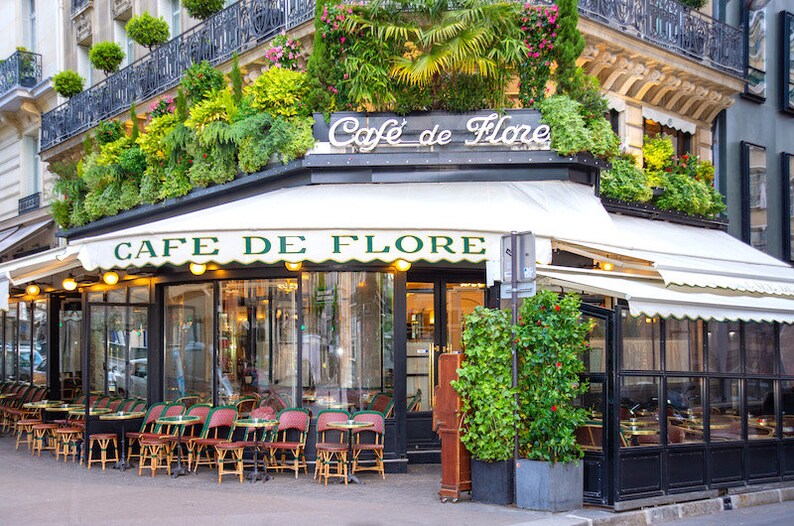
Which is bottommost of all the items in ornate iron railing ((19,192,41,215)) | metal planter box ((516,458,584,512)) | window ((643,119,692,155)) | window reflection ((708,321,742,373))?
metal planter box ((516,458,584,512))

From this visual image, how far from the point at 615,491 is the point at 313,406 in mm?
4857

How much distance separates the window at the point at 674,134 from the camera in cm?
1711

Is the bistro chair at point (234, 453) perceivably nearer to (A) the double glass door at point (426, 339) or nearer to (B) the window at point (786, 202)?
(A) the double glass door at point (426, 339)

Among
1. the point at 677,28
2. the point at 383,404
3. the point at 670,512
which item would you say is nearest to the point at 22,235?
the point at 383,404

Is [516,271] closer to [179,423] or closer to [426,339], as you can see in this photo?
[426,339]

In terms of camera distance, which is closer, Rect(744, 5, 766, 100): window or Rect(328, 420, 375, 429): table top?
Rect(328, 420, 375, 429): table top

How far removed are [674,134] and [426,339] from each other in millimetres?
6617

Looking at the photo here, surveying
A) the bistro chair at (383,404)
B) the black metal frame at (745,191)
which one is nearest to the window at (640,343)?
the bistro chair at (383,404)

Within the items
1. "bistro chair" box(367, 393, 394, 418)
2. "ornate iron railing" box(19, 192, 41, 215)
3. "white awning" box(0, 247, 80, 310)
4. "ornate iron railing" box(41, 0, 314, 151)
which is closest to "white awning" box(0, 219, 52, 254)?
"ornate iron railing" box(19, 192, 41, 215)

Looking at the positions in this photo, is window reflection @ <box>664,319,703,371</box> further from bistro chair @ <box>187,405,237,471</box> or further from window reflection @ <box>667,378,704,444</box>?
bistro chair @ <box>187,405,237,471</box>

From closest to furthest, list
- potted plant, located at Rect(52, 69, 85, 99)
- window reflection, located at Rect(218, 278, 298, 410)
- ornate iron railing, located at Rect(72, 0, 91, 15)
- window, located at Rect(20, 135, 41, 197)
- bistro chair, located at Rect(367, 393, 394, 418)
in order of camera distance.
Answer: bistro chair, located at Rect(367, 393, 394, 418) < window reflection, located at Rect(218, 278, 298, 410) < potted plant, located at Rect(52, 69, 85, 99) < ornate iron railing, located at Rect(72, 0, 91, 15) < window, located at Rect(20, 135, 41, 197)

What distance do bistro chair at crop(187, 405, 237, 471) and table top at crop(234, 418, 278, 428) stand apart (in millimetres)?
332

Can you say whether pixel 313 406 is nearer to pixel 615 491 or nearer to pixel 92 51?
pixel 615 491

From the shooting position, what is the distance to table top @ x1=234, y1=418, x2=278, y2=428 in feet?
41.2
